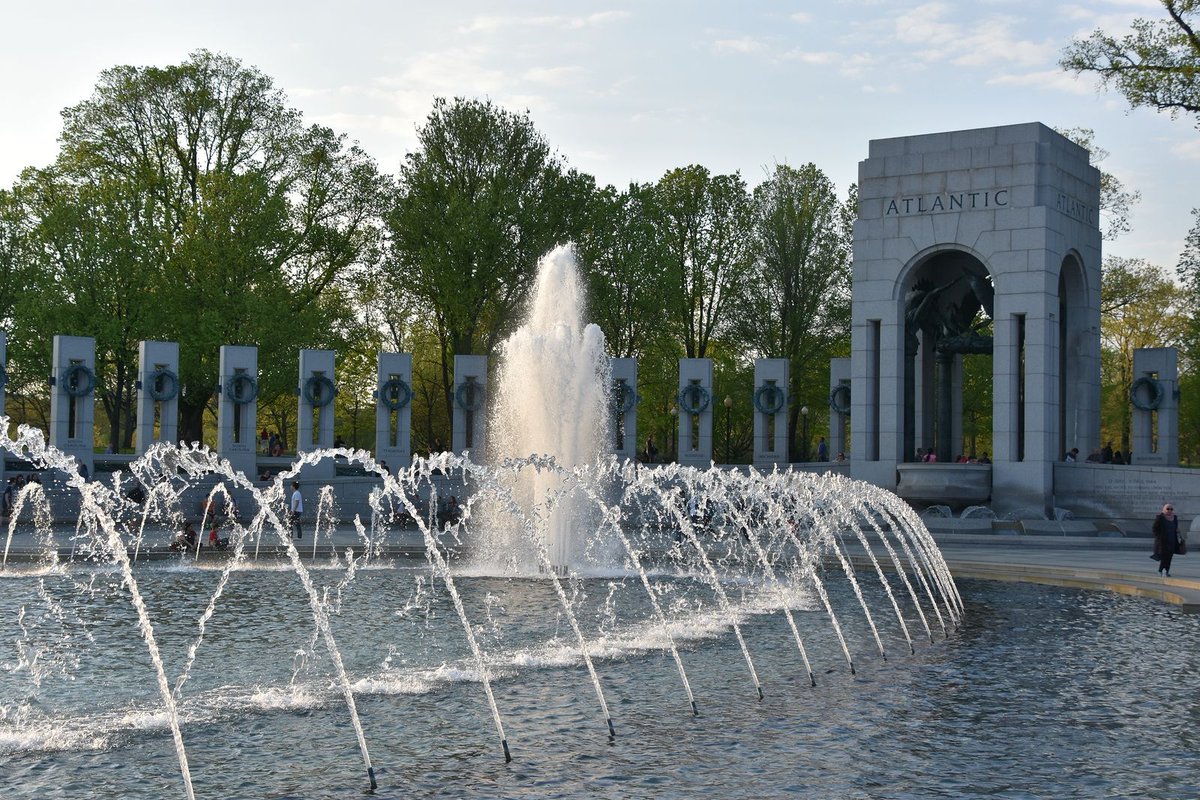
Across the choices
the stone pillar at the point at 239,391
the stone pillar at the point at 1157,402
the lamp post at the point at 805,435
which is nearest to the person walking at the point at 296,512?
the stone pillar at the point at 239,391

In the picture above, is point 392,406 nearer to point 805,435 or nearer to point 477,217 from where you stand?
point 477,217

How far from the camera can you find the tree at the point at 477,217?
163 feet

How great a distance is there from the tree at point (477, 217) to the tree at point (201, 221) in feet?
9.02

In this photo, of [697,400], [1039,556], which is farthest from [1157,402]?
[1039,556]

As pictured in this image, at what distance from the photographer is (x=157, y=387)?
39.3m

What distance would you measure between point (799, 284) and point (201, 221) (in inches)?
958

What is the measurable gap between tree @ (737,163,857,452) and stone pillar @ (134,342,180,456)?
2517cm

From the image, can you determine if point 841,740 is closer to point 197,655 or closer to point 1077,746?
point 1077,746

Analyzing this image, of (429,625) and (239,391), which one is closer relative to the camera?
(429,625)

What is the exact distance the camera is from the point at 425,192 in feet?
168

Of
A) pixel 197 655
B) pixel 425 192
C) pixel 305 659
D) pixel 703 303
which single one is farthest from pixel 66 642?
pixel 703 303

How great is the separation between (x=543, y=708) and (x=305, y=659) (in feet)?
10.7

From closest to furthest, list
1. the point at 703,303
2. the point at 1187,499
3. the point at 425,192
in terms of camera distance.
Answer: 1. the point at 1187,499
2. the point at 425,192
3. the point at 703,303

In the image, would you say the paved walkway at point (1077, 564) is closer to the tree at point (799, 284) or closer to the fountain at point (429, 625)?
the fountain at point (429, 625)
